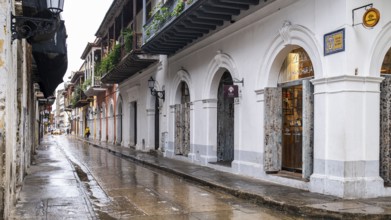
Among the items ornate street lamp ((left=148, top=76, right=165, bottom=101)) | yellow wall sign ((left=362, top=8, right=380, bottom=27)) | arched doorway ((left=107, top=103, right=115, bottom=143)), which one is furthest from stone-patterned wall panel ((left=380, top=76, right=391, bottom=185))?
arched doorway ((left=107, top=103, right=115, bottom=143))

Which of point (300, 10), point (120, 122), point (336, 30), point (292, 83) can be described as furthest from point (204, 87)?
point (120, 122)

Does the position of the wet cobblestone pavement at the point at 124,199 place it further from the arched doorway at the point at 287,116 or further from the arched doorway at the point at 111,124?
the arched doorway at the point at 111,124

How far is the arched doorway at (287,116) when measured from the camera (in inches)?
399

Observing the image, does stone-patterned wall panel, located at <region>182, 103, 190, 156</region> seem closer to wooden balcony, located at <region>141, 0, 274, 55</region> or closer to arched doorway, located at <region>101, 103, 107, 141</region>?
wooden balcony, located at <region>141, 0, 274, 55</region>

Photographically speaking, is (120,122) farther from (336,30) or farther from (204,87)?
(336,30)

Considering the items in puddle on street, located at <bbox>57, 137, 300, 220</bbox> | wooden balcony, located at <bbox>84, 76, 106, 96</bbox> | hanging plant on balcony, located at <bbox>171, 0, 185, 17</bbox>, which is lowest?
puddle on street, located at <bbox>57, 137, 300, 220</bbox>

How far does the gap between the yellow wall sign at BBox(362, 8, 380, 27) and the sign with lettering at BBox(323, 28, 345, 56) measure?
1.45 feet

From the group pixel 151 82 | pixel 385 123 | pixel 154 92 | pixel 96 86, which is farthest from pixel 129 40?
pixel 96 86

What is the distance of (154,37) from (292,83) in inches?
254

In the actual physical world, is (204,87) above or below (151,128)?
above

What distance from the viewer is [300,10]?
9477mm

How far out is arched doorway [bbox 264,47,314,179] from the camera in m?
10.1

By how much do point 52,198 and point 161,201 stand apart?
88.9 inches

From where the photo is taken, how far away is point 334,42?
846 cm
